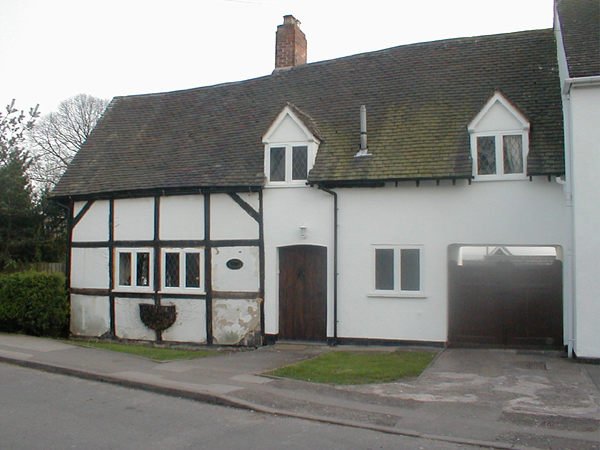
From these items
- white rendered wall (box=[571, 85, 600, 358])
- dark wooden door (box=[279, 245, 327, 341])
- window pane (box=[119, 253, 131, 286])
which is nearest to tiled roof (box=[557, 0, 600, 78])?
white rendered wall (box=[571, 85, 600, 358])

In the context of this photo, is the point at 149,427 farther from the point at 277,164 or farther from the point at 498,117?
the point at 498,117

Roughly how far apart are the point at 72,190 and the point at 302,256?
7.63 metres

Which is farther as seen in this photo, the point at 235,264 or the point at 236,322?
the point at 235,264

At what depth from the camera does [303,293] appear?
15.8 metres

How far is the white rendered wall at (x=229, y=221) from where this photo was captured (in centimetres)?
1623

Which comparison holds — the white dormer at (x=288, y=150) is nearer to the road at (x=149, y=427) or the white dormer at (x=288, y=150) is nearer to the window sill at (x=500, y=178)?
the window sill at (x=500, y=178)

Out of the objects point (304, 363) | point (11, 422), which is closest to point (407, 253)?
point (304, 363)

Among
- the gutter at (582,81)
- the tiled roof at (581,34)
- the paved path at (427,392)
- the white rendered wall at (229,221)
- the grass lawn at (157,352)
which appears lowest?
the grass lawn at (157,352)

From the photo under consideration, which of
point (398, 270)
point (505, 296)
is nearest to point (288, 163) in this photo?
point (398, 270)

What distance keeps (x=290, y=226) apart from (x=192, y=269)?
3084 millimetres

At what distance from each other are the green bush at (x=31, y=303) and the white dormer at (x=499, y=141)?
12.0m

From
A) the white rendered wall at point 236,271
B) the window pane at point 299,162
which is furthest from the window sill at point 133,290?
the window pane at point 299,162

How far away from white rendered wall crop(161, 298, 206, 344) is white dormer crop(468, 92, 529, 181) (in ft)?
25.5

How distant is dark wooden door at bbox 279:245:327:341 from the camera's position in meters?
15.6
